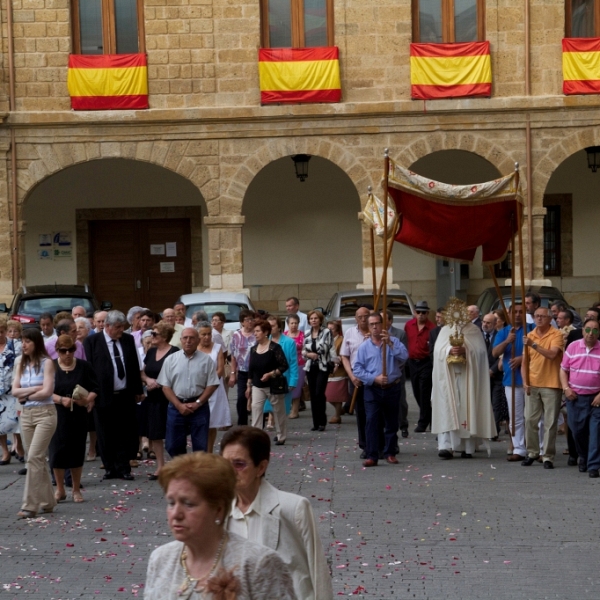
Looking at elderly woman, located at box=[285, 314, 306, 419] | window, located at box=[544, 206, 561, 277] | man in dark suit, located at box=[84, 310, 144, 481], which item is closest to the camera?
man in dark suit, located at box=[84, 310, 144, 481]

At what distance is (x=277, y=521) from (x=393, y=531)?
455cm

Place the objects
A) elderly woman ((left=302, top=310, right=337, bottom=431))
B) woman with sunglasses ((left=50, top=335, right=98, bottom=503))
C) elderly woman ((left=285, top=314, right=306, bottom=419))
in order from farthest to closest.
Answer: elderly woman ((left=285, top=314, right=306, bottom=419))
elderly woman ((left=302, top=310, right=337, bottom=431))
woman with sunglasses ((left=50, top=335, right=98, bottom=503))

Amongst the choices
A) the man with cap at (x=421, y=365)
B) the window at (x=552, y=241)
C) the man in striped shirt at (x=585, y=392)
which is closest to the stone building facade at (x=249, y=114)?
the window at (x=552, y=241)

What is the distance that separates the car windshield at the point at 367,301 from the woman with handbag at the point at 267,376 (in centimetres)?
673

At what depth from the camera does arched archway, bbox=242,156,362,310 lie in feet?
87.5

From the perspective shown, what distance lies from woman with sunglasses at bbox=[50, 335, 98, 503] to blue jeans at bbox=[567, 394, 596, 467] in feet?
15.1

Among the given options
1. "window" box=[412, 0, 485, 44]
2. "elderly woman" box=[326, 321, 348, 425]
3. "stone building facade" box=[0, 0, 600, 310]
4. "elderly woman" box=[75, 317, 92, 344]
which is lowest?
"elderly woman" box=[326, 321, 348, 425]

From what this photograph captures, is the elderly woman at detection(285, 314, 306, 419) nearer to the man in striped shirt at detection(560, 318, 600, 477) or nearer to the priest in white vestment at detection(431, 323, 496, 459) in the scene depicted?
the priest in white vestment at detection(431, 323, 496, 459)

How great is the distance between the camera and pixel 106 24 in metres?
Result: 23.7

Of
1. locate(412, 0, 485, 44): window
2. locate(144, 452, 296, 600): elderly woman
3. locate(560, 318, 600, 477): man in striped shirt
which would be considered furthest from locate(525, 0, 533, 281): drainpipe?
locate(144, 452, 296, 600): elderly woman

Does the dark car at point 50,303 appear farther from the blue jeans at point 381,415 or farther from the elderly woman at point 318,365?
the blue jeans at point 381,415

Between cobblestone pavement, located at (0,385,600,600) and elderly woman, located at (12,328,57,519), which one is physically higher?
elderly woman, located at (12,328,57,519)

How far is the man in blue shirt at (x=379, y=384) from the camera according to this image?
1220 centimetres

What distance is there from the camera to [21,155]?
23.6m
